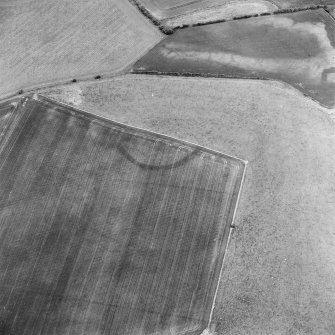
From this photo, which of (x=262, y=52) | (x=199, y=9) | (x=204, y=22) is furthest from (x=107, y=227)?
(x=199, y=9)

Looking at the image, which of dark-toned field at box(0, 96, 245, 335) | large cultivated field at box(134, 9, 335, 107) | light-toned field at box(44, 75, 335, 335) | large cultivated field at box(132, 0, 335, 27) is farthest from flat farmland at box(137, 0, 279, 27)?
dark-toned field at box(0, 96, 245, 335)

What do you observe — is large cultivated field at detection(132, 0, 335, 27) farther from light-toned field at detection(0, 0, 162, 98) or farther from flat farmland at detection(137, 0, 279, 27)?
light-toned field at detection(0, 0, 162, 98)

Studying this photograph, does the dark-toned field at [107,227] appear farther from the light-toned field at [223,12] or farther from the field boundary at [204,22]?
the light-toned field at [223,12]

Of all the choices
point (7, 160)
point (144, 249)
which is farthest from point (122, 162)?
point (7, 160)

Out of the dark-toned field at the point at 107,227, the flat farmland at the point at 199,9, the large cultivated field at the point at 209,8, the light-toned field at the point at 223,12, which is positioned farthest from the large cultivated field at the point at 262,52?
the dark-toned field at the point at 107,227

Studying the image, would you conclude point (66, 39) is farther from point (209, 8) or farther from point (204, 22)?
point (209, 8)

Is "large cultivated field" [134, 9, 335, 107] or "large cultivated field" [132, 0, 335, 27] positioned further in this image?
"large cultivated field" [132, 0, 335, 27]
